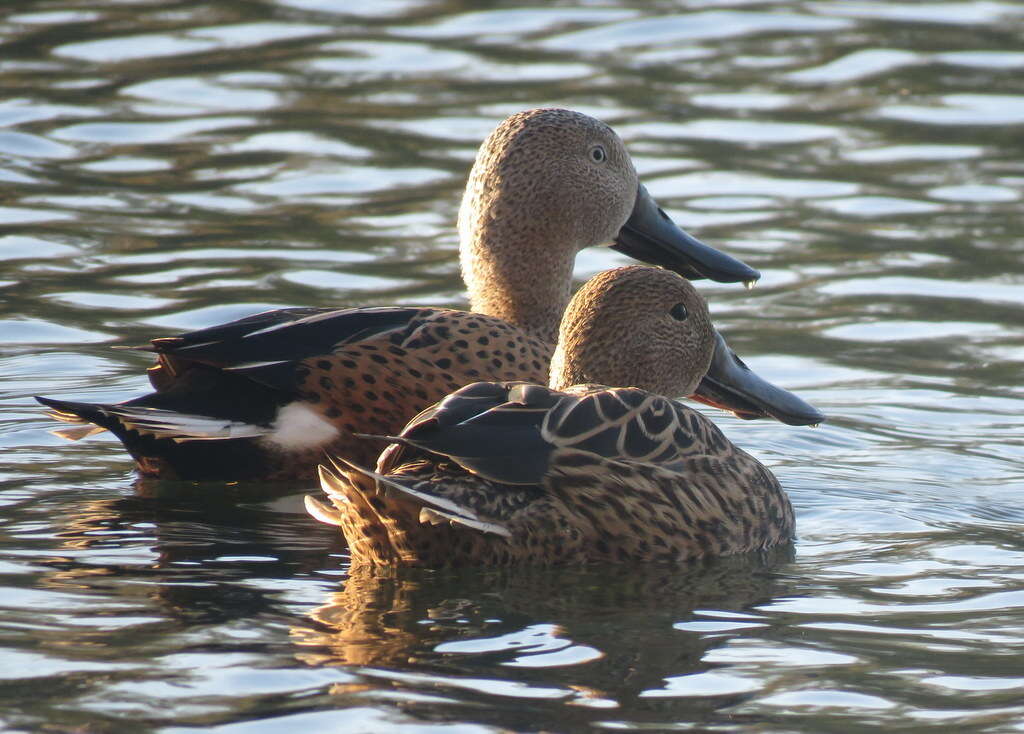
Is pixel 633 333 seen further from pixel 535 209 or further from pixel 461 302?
pixel 461 302

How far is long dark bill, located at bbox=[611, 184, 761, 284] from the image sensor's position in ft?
28.2

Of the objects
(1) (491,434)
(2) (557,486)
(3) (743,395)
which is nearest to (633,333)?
(3) (743,395)

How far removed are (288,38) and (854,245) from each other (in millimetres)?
5570

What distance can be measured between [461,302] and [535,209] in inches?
92.1

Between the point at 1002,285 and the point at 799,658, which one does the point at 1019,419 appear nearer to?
the point at 1002,285

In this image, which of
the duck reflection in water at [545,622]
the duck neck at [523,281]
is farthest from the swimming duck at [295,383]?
the duck reflection in water at [545,622]

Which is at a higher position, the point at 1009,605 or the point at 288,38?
→ the point at 288,38

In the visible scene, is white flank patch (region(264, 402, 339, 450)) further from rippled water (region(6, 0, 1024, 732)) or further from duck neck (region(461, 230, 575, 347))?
duck neck (region(461, 230, 575, 347))

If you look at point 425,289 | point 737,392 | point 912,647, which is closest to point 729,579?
point 912,647

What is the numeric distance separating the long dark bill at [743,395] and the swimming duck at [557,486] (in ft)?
2.53

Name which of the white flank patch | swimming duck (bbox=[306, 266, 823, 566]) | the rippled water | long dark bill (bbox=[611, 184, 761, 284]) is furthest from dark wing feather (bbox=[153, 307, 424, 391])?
long dark bill (bbox=[611, 184, 761, 284])

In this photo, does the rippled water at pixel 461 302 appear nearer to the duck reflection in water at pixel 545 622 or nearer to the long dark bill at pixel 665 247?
the duck reflection in water at pixel 545 622

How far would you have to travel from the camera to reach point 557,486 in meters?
6.00

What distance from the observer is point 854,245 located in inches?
447
